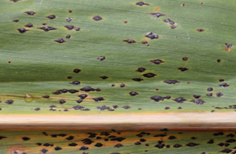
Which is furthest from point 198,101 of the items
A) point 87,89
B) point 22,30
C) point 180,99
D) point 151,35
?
point 22,30

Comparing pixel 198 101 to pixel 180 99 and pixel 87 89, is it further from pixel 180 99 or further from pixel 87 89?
pixel 87 89

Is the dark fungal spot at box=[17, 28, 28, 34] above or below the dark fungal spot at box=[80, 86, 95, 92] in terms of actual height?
above

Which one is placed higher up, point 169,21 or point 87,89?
point 169,21

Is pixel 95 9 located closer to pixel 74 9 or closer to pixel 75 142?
pixel 74 9

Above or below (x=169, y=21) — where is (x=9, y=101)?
below

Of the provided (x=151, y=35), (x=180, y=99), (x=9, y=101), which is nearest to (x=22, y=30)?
(x=9, y=101)

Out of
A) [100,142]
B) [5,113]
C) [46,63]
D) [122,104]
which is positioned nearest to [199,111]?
[122,104]

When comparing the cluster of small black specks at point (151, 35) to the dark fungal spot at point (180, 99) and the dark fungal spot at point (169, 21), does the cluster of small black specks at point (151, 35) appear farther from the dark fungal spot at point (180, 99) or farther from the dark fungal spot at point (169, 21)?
the dark fungal spot at point (180, 99)

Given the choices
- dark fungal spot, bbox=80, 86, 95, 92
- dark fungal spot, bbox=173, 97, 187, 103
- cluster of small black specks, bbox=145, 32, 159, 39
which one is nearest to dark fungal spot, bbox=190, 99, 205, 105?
dark fungal spot, bbox=173, 97, 187, 103

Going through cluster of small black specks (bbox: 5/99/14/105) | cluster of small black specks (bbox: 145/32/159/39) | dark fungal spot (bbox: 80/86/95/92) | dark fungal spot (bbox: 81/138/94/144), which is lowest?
dark fungal spot (bbox: 81/138/94/144)

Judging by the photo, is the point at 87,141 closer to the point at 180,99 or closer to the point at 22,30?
the point at 180,99

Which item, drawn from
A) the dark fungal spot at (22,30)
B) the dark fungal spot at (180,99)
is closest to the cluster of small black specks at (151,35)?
the dark fungal spot at (180,99)

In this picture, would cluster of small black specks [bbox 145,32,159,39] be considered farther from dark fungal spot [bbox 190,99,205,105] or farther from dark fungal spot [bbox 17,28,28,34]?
dark fungal spot [bbox 17,28,28,34]

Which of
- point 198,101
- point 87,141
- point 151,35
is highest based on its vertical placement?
point 151,35
